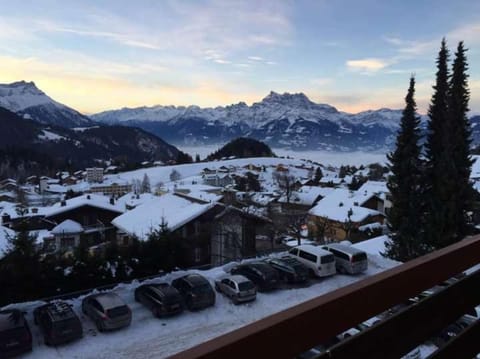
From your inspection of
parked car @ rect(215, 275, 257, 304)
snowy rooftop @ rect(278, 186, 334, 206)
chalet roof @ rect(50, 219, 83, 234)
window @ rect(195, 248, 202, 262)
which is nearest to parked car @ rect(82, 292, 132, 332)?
parked car @ rect(215, 275, 257, 304)

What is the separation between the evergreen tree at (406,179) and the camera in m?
16.8

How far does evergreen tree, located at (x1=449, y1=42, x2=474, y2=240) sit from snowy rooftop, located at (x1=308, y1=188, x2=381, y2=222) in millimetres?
12515

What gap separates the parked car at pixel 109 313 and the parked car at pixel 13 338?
1499 millimetres

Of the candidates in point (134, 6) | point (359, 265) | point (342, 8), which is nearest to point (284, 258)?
point (359, 265)

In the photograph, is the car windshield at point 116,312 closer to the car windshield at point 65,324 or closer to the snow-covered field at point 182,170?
the car windshield at point 65,324

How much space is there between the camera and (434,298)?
3.20 ft

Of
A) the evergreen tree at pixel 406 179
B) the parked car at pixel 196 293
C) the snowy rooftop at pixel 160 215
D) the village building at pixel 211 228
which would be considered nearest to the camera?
the parked car at pixel 196 293

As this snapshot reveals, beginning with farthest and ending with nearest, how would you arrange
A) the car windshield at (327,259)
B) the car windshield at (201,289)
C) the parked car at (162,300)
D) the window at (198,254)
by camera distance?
the window at (198,254)
the car windshield at (327,259)
the car windshield at (201,289)
the parked car at (162,300)

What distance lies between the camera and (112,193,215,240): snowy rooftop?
18031 millimetres

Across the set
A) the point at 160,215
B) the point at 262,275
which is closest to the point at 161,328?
the point at 262,275

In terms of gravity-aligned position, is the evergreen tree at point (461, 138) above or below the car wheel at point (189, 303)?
above

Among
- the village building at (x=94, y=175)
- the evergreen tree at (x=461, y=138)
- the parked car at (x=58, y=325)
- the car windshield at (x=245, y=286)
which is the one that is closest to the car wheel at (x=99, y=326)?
the parked car at (x=58, y=325)

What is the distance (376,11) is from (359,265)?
9.00 meters

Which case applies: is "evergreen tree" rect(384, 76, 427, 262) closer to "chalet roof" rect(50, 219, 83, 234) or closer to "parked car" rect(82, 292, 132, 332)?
"parked car" rect(82, 292, 132, 332)
